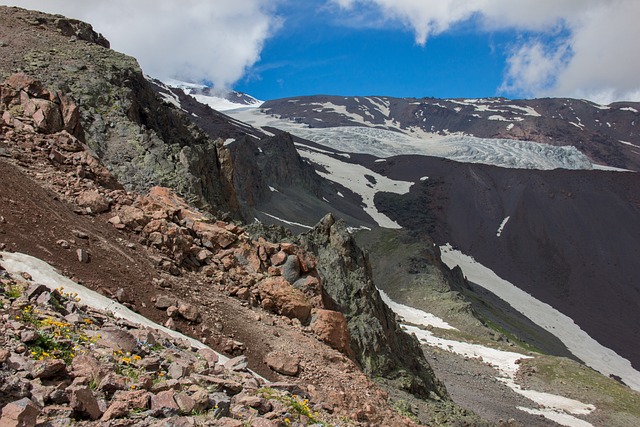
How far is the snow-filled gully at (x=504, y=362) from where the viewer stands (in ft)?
117

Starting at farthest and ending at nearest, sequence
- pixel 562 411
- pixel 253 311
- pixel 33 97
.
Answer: pixel 562 411 → pixel 33 97 → pixel 253 311

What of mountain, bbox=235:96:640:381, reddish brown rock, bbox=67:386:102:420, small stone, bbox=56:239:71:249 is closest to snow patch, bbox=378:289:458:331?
mountain, bbox=235:96:640:381

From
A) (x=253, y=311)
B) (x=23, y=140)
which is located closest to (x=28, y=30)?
(x=23, y=140)

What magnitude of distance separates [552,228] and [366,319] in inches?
4805

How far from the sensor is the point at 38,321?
7.95 m

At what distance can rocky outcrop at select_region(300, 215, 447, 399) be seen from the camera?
21.1 meters

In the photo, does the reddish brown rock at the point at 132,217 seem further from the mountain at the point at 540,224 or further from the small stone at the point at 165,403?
the mountain at the point at 540,224

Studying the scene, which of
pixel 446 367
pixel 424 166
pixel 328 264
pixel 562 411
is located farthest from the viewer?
pixel 424 166

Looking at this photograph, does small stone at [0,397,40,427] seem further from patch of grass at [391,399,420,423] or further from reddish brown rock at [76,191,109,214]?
patch of grass at [391,399,420,423]

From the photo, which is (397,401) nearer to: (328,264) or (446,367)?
(328,264)

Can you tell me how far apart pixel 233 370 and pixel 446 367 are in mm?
36115

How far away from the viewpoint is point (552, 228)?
132m

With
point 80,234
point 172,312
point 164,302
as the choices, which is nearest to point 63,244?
point 80,234

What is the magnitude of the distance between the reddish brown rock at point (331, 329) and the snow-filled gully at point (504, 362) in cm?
2078
